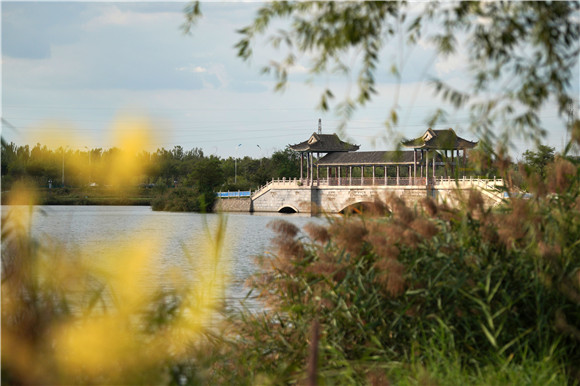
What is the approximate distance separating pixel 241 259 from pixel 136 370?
17.2 m

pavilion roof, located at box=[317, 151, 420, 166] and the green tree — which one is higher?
pavilion roof, located at box=[317, 151, 420, 166]

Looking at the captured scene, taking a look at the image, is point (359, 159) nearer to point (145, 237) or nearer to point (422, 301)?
point (422, 301)

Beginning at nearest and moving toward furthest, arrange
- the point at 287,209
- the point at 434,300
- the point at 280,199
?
1. the point at 434,300
2. the point at 280,199
3. the point at 287,209

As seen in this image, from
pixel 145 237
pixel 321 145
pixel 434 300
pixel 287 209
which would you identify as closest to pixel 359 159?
pixel 321 145

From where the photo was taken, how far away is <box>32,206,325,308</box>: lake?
62.0 inches

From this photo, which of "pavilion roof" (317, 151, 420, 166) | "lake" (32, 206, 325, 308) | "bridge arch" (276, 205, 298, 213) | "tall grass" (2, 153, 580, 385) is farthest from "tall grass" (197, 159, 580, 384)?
"bridge arch" (276, 205, 298, 213)

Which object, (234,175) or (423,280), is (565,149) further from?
(234,175)

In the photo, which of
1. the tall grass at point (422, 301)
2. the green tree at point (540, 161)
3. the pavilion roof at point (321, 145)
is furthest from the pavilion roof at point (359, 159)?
the tall grass at point (422, 301)

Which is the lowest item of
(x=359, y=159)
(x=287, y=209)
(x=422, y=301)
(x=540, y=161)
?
(x=287, y=209)

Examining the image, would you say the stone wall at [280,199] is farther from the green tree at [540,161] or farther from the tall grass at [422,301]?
the tall grass at [422,301]

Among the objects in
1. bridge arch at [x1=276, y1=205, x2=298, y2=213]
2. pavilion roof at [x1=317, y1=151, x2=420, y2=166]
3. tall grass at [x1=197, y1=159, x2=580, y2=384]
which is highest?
pavilion roof at [x1=317, y1=151, x2=420, y2=166]

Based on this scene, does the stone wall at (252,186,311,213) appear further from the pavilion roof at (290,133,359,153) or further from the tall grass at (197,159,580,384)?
the tall grass at (197,159,580,384)

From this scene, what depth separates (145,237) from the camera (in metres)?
1.39

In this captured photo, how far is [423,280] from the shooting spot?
3.93 m
